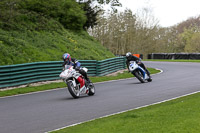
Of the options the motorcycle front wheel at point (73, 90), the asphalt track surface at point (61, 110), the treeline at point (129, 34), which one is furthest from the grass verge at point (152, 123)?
the treeline at point (129, 34)

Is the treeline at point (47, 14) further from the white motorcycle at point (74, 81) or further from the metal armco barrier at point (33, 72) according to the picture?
the white motorcycle at point (74, 81)

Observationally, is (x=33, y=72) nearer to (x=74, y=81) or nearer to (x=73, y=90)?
(x=73, y=90)

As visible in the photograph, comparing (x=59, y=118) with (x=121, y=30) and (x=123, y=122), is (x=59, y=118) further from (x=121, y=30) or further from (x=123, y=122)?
(x=121, y=30)

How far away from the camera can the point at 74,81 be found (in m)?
11.7

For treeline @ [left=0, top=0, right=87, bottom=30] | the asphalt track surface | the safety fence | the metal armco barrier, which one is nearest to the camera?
the asphalt track surface

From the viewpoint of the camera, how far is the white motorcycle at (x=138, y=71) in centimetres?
1695

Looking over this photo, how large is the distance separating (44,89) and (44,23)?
1473 centimetres

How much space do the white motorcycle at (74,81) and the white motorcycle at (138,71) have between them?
4.86 m

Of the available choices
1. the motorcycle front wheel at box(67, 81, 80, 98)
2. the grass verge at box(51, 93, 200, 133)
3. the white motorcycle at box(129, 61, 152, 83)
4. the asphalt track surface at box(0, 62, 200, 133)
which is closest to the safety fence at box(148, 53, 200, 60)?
the white motorcycle at box(129, 61, 152, 83)

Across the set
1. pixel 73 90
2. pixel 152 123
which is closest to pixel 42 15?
pixel 73 90

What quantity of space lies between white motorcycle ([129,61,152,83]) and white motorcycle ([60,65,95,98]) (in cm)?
486

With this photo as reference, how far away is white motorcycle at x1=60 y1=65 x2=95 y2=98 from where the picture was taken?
37.7 feet

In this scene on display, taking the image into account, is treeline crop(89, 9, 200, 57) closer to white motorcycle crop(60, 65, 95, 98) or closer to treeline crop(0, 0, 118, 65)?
treeline crop(0, 0, 118, 65)

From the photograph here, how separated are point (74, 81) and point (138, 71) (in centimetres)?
606
